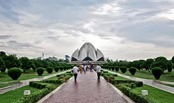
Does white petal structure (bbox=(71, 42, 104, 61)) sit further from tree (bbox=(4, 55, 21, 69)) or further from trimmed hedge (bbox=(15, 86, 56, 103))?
trimmed hedge (bbox=(15, 86, 56, 103))

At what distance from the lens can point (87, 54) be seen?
7406 cm

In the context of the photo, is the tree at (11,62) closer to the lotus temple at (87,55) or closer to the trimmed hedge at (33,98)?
the trimmed hedge at (33,98)

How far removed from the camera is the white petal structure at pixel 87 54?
73.6m

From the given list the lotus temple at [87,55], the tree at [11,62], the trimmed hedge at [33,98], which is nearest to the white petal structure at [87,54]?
the lotus temple at [87,55]

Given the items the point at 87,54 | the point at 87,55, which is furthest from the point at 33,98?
the point at 87,54

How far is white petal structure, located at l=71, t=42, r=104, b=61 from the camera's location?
2896 inches

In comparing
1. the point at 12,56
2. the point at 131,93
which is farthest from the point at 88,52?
the point at 131,93

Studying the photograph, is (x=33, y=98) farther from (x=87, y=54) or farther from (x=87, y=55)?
(x=87, y=54)

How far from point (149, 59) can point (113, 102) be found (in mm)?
26371

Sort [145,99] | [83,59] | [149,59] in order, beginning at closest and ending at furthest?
[145,99], [149,59], [83,59]

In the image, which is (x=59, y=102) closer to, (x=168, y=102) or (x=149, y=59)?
(x=168, y=102)

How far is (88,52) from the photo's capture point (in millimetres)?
74312

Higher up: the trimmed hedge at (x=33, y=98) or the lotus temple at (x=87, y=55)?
the lotus temple at (x=87, y=55)

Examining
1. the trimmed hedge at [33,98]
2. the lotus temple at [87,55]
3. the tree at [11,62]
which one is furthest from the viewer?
the lotus temple at [87,55]
